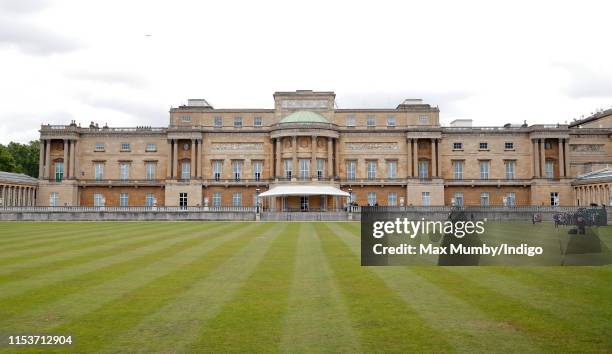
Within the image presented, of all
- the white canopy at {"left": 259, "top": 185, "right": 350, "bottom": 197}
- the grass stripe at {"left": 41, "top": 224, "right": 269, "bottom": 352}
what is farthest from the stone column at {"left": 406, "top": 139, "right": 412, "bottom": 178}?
the grass stripe at {"left": 41, "top": 224, "right": 269, "bottom": 352}

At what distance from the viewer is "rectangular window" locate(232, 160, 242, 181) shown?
7525cm

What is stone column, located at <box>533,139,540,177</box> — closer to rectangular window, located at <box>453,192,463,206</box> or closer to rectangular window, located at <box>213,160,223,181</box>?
rectangular window, located at <box>453,192,463,206</box>

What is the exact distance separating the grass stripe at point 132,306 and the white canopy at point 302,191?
4580 centimetres

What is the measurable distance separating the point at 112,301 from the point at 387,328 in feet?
20.4

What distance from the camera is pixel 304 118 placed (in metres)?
72.2

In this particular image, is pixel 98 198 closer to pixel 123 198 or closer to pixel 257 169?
pixel 123 198

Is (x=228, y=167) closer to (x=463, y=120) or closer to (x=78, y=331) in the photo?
(x=463, y=120)

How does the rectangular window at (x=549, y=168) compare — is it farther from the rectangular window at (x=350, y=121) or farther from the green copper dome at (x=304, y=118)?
the green copper dome at (x=304, y=118)

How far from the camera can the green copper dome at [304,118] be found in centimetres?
7147

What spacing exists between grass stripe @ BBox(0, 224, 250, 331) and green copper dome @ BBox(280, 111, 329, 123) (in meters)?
50.1

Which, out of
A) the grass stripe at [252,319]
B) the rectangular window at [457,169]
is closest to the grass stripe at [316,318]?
the grass stripe at [252,319]

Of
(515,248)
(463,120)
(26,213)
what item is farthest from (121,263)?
(463,120)

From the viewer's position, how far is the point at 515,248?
13219 mm

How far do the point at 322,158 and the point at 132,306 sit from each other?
6114cm
